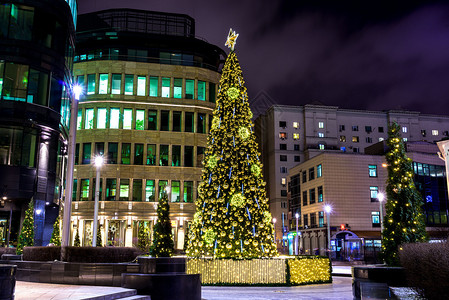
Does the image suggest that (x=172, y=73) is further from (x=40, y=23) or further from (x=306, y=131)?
(x=306, y=131)

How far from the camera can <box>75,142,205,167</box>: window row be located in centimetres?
5256

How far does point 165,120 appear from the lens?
54750 millimetres

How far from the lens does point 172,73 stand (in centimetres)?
5550

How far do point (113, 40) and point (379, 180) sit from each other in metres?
40.5

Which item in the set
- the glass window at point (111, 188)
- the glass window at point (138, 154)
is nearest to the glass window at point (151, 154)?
the glass window at point (138, 154)

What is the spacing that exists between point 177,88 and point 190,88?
171 cm

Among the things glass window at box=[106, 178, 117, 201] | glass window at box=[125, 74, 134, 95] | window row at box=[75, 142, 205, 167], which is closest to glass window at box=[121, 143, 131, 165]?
window row at box=[75, 142, 205, 167]

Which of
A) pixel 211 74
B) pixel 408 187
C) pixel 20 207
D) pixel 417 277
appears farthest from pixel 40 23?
pixel 417 277

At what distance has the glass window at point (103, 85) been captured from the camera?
54219mm

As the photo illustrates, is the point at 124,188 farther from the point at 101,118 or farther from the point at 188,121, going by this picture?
the point at 188,121

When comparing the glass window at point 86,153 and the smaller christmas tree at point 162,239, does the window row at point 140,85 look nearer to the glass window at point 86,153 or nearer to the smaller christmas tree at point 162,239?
the glass window at point 86,153

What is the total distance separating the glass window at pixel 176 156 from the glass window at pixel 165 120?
260 cm

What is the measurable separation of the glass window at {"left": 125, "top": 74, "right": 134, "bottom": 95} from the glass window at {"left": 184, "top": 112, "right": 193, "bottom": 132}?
7380mm

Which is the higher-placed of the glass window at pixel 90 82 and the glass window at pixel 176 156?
the glass window at pixel 90 82
